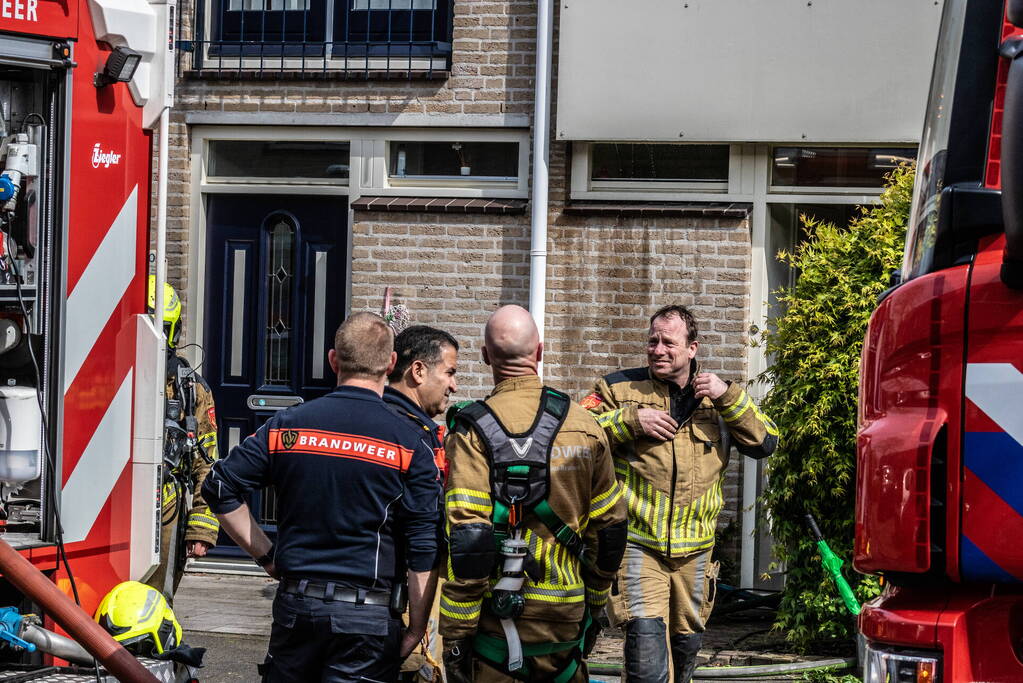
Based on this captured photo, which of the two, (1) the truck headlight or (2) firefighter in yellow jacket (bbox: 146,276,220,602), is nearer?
(1) the truck headlight

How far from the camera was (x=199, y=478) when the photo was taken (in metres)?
6.46

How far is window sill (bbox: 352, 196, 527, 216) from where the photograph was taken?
9086mm

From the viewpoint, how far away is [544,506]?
4.49 m

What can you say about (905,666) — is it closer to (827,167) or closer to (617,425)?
(617,425)

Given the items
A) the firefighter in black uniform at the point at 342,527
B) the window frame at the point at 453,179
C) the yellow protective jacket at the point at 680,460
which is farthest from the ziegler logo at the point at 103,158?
the window frame at the point at 453,179

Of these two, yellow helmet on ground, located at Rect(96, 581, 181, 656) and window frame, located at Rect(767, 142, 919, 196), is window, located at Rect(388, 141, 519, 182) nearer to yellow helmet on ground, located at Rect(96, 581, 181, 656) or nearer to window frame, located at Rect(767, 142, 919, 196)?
window frame, located at Rect(767, 142, 919, 196)

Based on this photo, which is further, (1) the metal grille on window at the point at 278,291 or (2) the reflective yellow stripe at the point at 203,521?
(1) the metal grille on window at the point at 278,291

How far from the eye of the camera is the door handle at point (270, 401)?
959 cm

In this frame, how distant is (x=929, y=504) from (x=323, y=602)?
6.59 ft

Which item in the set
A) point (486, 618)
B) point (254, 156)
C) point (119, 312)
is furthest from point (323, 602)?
point (254, 156)

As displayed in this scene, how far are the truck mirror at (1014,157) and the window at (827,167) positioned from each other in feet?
19.7

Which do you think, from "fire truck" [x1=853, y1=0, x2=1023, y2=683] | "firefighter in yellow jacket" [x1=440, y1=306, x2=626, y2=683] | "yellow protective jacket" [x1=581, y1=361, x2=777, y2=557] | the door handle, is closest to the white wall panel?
the door handle

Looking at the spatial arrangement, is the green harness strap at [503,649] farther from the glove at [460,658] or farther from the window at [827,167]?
the window at [827,167]

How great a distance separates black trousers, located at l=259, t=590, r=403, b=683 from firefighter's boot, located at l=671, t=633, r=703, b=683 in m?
2.00
